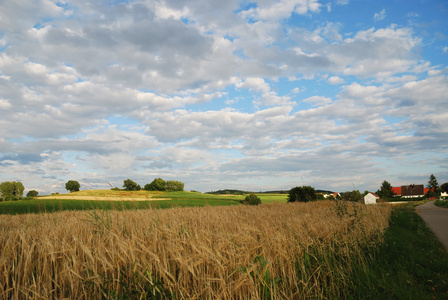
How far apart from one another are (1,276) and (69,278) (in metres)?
1.10

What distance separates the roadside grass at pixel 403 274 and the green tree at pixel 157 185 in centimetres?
5133

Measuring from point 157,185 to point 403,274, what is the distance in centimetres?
5537

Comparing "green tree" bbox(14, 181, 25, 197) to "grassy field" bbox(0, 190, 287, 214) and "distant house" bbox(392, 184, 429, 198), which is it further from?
"distant house" bbox(392, 184, 429, 198)

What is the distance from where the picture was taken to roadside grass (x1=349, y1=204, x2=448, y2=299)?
198 inches

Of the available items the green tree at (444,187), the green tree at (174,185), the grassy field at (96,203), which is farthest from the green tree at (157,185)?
the green tree at (444,187)

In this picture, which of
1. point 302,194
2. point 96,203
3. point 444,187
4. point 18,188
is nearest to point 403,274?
point 302,194

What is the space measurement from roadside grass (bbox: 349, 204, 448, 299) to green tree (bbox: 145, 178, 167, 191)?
168 ft

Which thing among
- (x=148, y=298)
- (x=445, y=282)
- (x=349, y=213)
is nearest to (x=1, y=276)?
(x=148, y=298)

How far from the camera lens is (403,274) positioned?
19.8ft

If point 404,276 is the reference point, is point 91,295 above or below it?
above

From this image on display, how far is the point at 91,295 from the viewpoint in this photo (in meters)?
3.47

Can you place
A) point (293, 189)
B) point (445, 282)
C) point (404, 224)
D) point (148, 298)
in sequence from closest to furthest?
1. point (148, 298)
2. point (445, 282)
3. point (404, 224)
4. point (293, 189)

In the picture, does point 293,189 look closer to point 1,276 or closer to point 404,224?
point 404,224

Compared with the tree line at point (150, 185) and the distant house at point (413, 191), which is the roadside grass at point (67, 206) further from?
the distant house at point (413, 191)
